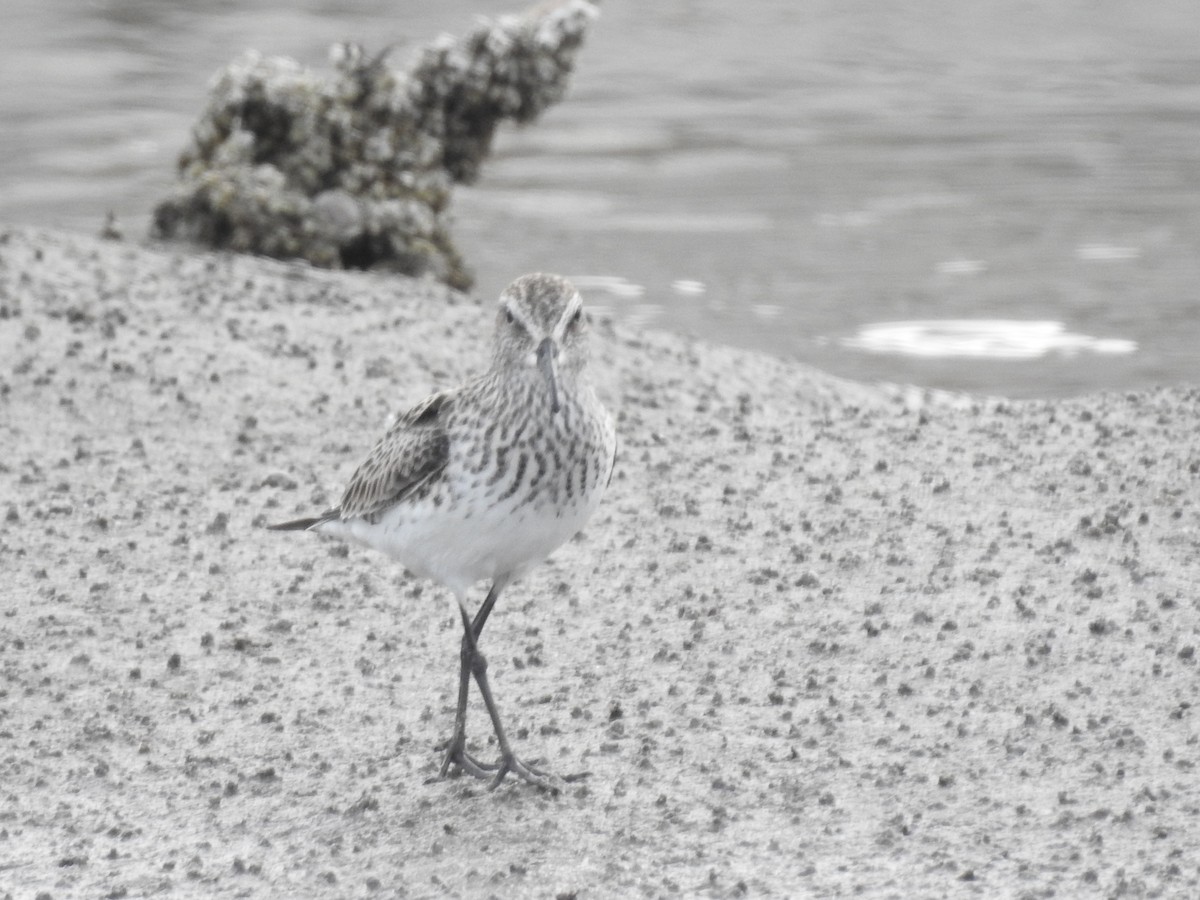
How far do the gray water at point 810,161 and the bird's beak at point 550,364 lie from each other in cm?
580

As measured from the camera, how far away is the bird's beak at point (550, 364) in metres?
5.11

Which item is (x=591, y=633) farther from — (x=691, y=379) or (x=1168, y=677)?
(x=691, y=379)

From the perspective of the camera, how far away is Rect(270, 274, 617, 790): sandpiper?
5.11 m

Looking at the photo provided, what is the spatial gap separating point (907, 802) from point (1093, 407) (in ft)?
11.0

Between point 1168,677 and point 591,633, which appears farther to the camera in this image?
point 591,633

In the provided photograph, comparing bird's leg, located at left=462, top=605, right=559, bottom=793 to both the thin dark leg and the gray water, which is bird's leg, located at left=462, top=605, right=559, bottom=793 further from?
the gray water

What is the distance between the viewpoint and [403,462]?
212 inches

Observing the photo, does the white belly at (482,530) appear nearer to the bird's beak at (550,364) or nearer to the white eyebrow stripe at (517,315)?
the bird's beak at (550,364)

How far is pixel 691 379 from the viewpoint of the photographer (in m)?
9.06

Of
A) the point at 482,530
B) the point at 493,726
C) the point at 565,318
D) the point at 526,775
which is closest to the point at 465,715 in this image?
the point at 493,726

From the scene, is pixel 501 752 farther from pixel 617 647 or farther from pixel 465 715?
pixel 617 647

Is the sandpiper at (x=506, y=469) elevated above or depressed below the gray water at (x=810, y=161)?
above

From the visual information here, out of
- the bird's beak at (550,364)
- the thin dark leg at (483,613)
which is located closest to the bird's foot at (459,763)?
the thin dark leg at (483,613)

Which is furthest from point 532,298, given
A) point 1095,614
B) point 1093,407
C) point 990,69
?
point 990,69
